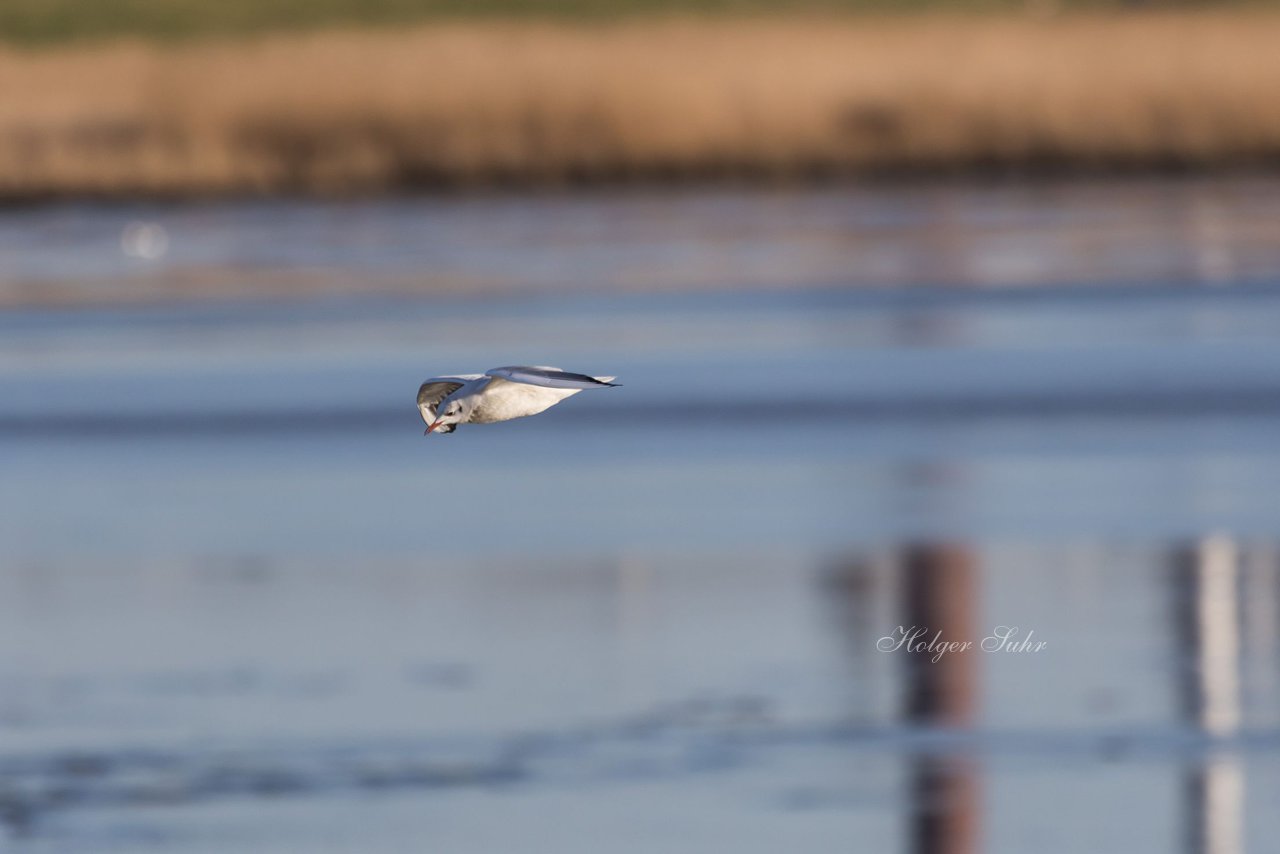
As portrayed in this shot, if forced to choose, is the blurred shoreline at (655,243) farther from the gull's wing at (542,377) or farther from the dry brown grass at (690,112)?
the gull's wing at (542,377)

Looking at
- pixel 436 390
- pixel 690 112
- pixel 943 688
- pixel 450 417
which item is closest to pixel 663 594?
pixel 943 688

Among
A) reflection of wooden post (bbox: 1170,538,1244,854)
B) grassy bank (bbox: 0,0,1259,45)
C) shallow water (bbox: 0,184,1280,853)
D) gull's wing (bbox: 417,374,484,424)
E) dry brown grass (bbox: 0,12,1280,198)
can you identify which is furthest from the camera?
grassy bank (bbox: 0,0,1259,45)

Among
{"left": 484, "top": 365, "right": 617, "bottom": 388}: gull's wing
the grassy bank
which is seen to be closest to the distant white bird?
{"left": 484, "top": 365, "right": 617, "bottom": 388}: gull's wing

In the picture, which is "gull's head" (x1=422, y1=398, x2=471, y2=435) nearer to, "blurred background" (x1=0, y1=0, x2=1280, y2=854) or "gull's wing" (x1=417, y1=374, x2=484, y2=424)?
"gull's wing" (x1=417, y1=374, x2=484, y2=424)

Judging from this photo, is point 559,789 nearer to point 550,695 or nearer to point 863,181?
point 550,695

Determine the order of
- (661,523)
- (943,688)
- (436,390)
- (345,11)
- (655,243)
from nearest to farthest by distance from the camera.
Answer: (436,390), (943,688), (661,523), (655,243), (345,11)

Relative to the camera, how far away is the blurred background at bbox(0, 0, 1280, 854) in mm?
5492

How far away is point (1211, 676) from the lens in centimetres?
611

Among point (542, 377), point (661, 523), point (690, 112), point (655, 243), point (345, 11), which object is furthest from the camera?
point (345, 11)

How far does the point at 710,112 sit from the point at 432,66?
526cm

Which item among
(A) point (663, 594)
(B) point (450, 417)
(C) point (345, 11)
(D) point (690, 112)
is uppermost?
(C) point (345, 11)

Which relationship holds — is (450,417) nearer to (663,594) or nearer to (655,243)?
(663,594)

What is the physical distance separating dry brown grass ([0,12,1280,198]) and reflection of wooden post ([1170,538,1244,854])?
16004mm

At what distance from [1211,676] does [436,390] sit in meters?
2.70
